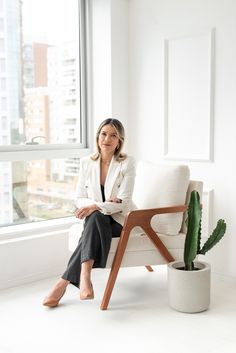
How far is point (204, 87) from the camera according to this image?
3465mm

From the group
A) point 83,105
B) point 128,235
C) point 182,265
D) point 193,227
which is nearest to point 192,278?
point 182,265

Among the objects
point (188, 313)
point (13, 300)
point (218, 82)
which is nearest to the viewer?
point (188, 313)

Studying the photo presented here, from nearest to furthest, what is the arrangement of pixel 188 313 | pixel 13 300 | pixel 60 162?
pixel 188 313, pixel 13 300, pixel 60 162

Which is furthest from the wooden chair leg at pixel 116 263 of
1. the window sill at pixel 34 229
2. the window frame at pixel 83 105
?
the window frame at pixel 83 105

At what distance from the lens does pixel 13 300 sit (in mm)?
3018

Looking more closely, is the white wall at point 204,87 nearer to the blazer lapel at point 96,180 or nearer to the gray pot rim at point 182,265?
the gray pot rim at point 182,265

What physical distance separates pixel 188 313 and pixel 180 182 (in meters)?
0.84

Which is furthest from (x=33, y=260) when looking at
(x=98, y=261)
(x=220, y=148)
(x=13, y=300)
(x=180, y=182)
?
(x=220, y=148)

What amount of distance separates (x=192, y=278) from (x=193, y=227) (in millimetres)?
307

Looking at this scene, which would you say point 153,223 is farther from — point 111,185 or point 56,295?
point 56,295

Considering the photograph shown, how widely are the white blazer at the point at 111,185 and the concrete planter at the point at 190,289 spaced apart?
51 centimetres

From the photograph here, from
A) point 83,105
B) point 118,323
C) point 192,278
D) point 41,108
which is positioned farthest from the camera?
point 83,105

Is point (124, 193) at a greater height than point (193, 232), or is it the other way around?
point (124, 193)

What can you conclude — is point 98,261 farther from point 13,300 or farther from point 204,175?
point 204,175
